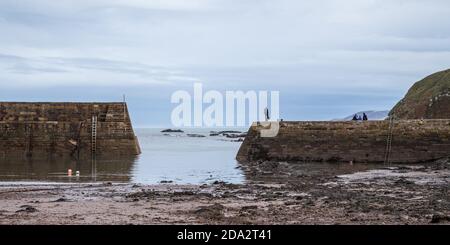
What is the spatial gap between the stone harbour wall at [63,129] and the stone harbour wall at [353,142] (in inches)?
321

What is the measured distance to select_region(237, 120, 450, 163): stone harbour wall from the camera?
102 feet

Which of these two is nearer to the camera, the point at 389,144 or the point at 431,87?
the point at 389,144

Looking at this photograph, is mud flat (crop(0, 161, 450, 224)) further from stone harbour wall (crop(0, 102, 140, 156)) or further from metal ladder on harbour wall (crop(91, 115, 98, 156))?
stone harbour wall (crop(0, 102, 140, 156))

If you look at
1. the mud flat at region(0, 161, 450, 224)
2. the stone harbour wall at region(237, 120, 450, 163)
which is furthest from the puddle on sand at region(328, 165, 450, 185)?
the stone harbour wall at region(237, 120, 450, 163)

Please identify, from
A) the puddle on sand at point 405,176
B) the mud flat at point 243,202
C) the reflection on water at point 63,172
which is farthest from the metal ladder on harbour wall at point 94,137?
the puddle on sand at point 405,176

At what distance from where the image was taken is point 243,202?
14.5 m

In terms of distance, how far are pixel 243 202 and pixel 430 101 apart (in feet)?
142

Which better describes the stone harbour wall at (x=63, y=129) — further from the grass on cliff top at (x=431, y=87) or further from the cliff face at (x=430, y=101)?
the grass on cliff top at (x=431, y=87)

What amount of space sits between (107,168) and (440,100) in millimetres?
34056

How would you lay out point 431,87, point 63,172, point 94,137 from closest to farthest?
1. point 63,172
2. point 94,137
3. point 431,87

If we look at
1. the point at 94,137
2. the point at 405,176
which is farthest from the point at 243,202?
the point at 94,137

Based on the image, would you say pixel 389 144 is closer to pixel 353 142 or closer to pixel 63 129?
pixel 353 142

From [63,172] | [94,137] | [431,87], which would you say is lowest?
[63,172]

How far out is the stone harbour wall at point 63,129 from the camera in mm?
37312
